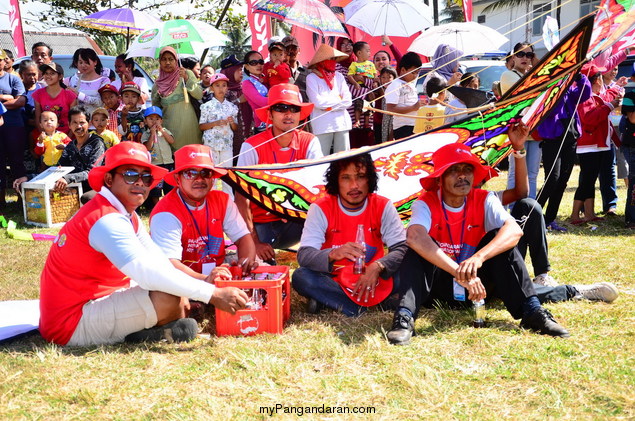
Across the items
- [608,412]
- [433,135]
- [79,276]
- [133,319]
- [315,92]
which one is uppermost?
[315,92]

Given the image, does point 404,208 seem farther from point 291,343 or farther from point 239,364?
point 239,364

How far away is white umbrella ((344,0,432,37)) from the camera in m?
10.0

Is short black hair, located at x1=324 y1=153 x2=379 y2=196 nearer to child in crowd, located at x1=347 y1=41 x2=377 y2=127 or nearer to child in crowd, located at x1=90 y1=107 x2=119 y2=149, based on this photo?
child in crowd, located at x1=347 y1=41 x2=377 y2=127

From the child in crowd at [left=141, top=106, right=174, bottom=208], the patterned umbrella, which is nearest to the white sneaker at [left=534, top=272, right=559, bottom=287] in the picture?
the child in crowd at [left=141, top=106, right=174, bottom=208]

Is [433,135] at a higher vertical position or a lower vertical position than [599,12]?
lower

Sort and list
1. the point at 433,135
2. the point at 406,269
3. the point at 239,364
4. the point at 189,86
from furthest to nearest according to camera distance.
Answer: the point at 189,86
the point at 433,135
the point at 406,269
the point at 239,364

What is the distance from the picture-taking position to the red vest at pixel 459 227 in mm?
3943

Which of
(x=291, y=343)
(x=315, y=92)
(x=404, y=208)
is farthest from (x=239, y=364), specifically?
(x=315, y=92)

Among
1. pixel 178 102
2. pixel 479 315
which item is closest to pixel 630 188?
pixel 479 315

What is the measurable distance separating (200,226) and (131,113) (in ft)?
14.7

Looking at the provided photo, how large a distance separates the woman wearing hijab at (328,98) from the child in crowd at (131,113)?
2301 millimetres

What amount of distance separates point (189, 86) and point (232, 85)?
0.69 metres

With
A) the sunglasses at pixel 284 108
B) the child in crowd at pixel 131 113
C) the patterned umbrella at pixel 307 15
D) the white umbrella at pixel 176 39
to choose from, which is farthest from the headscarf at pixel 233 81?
the sunglasses at pixel 284 108

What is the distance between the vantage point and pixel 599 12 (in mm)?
4277
